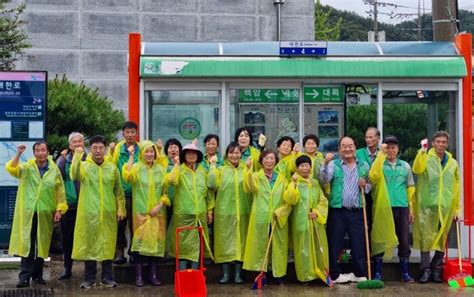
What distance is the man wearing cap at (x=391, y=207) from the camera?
27.5 feet

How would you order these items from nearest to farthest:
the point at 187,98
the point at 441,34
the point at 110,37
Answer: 1. the point at 187,98
2. the point at 441,34
3. the point at 110,37

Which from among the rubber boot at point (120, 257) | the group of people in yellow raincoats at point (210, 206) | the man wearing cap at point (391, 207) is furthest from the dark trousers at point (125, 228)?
the man wearing cap at point (391, 207)

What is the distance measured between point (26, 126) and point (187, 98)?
2.07 meters

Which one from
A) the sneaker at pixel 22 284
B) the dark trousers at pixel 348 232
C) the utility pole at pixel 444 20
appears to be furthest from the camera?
the utility pole at pixel 444 20

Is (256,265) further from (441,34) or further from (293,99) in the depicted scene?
(441,34)

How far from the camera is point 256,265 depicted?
27.1ft

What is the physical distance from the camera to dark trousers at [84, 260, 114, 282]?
8.29 meters

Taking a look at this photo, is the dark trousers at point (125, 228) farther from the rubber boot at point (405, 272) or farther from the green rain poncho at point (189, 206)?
the rubber boot at point (405, 272)

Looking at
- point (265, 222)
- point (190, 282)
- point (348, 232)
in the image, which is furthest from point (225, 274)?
point (348, 232)

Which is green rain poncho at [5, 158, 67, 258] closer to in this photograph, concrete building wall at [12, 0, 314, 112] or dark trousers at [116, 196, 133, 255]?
A: dark trousers at [116, 196, 133, 255]

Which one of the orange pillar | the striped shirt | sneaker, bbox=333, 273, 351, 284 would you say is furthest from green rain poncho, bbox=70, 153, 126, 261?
sneaker, bbox=333, 273, 351, 284

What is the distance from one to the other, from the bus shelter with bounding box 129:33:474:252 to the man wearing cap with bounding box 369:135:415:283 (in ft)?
2.97

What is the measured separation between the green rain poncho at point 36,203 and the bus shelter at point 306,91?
52.4 inches

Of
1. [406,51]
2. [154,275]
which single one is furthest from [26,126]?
[406,51]
